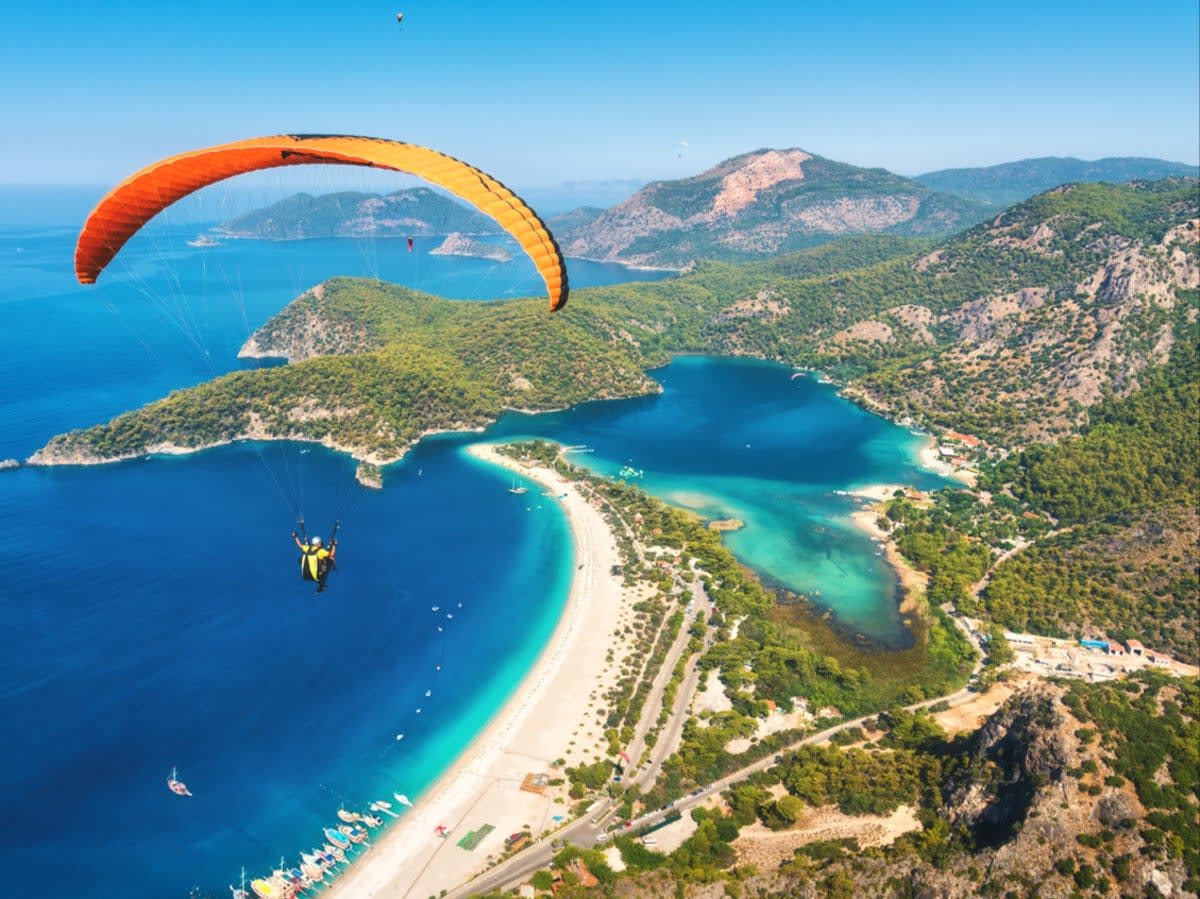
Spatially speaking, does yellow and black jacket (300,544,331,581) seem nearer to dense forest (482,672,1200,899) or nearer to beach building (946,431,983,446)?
dense forest (482,672,1200,899)

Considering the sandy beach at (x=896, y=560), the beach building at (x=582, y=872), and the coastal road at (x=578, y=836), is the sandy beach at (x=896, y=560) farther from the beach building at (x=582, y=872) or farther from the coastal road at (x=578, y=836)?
the beach building at (x=582, y=872)

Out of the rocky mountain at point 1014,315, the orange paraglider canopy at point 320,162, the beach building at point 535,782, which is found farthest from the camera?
the rocky mountain at point 1014,315

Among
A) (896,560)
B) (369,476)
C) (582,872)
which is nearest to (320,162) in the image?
(582,872)

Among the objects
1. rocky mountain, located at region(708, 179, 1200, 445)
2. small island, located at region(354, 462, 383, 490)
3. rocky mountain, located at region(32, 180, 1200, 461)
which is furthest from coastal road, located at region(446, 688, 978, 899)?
rocky mountain, located at region(708, 179, 1200, 445)

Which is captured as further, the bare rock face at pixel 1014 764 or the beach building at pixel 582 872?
the beach building at pixel 582 872

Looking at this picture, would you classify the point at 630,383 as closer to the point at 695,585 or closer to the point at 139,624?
the point at 695,585

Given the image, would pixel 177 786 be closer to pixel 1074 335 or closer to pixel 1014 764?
pixel 1014 764

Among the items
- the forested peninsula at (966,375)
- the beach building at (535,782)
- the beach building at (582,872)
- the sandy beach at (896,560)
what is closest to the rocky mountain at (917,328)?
the forested peninsula at (966,375)
